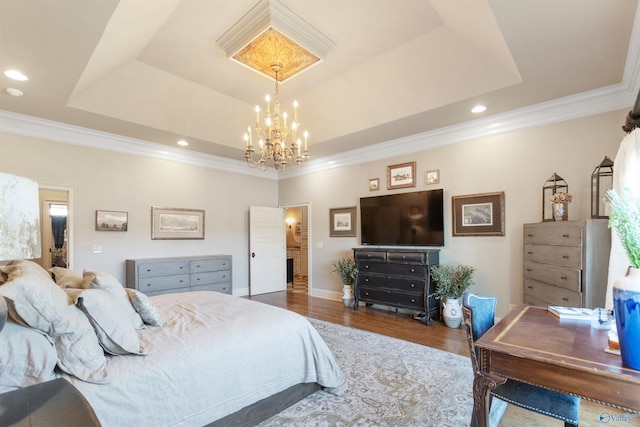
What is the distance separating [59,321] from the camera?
4.79 feet

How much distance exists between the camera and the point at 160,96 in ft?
14.1

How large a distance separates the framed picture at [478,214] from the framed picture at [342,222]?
1.83 meters

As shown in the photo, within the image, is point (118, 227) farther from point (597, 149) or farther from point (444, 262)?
point (597, 149)

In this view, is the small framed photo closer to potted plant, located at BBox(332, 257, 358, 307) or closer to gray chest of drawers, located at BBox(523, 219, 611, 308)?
gray chest of drawers, located at BBox(523, 219, 611, 308)

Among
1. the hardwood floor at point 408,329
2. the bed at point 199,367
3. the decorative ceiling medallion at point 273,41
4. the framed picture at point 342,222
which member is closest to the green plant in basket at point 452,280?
the hardwood floor at point 408,329

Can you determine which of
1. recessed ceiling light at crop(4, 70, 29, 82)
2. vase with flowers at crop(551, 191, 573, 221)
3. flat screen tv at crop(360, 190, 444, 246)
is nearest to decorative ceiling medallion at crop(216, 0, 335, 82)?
recessed ceiling light at crop(4, 70, 29, 82)

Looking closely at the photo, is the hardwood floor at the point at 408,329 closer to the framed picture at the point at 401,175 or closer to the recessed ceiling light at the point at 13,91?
the framed picture at the point at 401,175

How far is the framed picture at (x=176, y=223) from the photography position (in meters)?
5.25

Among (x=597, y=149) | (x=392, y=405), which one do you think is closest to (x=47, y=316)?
(x=392, y=405)

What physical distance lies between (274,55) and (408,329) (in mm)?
3904

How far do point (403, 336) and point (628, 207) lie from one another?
3067 mm

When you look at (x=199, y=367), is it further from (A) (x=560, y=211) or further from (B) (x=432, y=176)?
(B) (x=432, y=176)

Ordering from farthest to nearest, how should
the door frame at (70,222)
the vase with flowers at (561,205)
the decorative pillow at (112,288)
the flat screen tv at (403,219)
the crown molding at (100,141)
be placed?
the flat screen tv at (403,219) < the door frame at (70,222) < the crown molding at (100,141) < the vase with flowers at (561,205) < the decorative pillow at (112,288)

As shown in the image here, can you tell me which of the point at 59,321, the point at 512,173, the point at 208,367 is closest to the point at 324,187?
the point at 512,173
